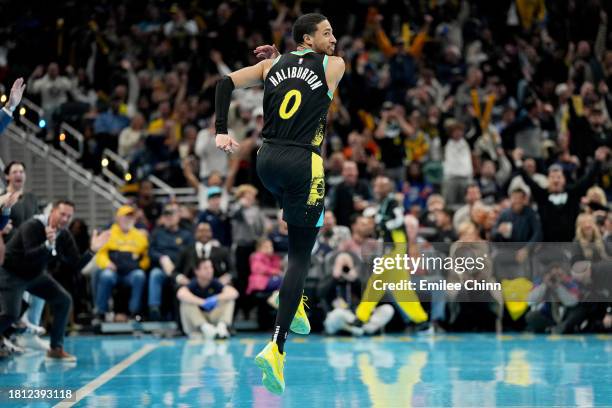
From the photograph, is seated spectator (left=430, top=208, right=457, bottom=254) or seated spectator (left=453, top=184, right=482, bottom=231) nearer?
seated spectator (left=430, top=208, right=457, bottom=254)

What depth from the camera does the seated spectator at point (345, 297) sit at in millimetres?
16047

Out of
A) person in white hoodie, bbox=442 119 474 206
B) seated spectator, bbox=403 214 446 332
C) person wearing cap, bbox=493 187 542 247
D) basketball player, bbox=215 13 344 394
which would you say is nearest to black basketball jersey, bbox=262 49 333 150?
basketball player, bbox=215 13 344 394

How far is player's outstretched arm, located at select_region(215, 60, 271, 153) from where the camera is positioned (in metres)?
7.53

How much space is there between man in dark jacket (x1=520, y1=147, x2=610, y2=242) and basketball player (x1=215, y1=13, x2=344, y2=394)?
31.1 feet

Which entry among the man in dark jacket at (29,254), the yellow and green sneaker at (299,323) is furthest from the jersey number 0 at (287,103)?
the man in dark jacket at (29,254)

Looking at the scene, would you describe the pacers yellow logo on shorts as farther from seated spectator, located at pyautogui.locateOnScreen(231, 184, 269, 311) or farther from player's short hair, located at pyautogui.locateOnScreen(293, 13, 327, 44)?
seated spectator, located at pyautogui.locateOnScreen(231, 184, 269, 311)

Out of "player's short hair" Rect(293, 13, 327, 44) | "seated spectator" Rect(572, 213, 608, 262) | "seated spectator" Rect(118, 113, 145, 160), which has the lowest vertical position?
"seated spectator" Rect(572, 213, 608, 262)

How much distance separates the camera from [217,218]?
57.9 ft

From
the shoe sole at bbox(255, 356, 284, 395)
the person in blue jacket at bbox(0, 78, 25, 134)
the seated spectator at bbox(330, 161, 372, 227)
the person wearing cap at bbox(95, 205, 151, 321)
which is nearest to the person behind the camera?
the shoe sole at bbox(255, 356, 284, 395)

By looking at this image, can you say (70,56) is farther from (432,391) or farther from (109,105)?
(432,391)

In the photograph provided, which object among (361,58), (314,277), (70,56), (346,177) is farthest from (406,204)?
(70,56)

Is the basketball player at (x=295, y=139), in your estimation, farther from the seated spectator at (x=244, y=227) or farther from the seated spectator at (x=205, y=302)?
the seated spectator at (x=244, y=227)

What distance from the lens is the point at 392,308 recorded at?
16203 mm

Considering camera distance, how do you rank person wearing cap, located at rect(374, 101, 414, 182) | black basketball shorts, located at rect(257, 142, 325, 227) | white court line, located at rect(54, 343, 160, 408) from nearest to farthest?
1. black basketball shorts, located at rect(257, 142, 325, 227)
2. white court line, located at rect(54, 343, 160, 408)
3. person wearing cap, located at rect(374, 101, 414, 182)
